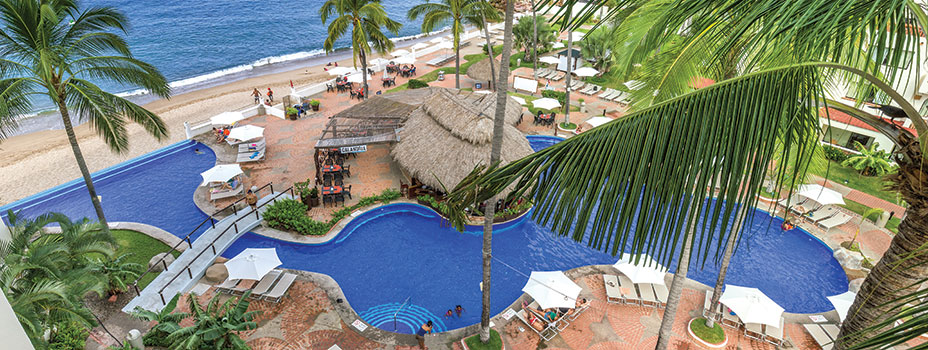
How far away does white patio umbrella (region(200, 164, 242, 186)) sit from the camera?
65.6ft

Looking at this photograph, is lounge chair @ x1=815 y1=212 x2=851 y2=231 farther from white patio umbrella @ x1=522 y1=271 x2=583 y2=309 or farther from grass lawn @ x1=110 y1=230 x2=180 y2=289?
grass lawn @ x1=110 y1=230 x2=180 y2=289

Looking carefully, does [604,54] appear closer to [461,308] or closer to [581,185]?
[461,308]

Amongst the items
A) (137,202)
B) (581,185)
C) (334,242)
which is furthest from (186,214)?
(581,185)

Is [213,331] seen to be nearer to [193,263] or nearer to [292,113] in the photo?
[193,263]

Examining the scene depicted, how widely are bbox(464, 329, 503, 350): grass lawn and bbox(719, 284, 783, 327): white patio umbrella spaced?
670cm

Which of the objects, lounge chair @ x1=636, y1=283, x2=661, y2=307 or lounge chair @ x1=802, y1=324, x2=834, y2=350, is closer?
lounge chair @ x1=802, y1=324, x2=834, y2=350

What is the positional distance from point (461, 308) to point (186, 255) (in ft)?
31.7

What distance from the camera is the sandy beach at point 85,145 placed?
2260 cm

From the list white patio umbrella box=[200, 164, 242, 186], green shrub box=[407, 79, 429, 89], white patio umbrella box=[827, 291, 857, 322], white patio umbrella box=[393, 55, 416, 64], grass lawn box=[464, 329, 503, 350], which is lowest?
grass lawn box=[464, 329, 503, 350]

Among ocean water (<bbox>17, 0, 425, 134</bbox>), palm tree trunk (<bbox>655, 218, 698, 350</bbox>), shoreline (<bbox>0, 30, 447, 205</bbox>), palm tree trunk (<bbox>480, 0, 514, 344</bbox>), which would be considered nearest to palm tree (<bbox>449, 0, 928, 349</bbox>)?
palm tree trunk (<bbox>480, 0, 514, 344</bbox>)

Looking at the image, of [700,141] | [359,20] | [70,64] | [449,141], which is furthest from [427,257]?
[700,141]

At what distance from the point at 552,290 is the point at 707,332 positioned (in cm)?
460

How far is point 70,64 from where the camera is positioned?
13.0m

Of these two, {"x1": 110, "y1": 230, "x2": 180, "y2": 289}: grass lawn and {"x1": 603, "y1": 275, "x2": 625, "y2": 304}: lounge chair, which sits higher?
{"x1": 110, "y1": 230, "x2": 180, "y2": 289}: grass lawn
